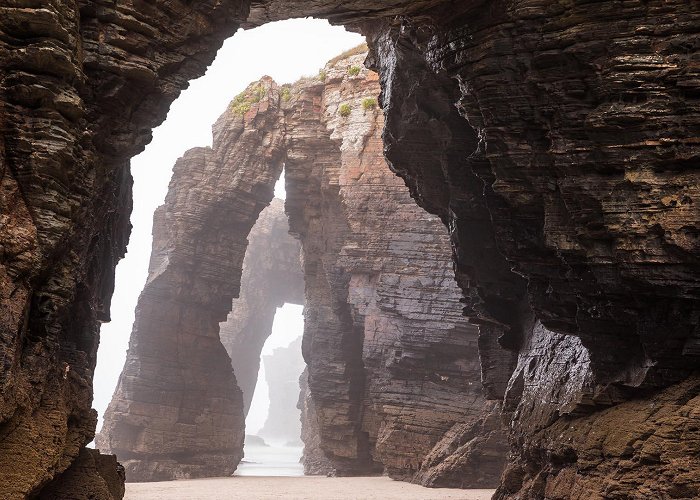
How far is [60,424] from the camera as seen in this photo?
1270cm

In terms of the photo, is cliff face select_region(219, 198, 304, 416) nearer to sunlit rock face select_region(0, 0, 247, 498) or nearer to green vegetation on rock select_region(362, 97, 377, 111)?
green vegetation on rock select_region(362, 97, 377, 111)

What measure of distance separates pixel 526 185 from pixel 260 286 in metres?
50.0

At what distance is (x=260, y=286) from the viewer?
6488cm

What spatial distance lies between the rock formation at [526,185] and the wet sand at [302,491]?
822cm

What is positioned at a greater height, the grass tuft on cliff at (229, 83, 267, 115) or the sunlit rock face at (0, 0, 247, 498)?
the grass tuft on cliff at (229, 83, 267, 115)

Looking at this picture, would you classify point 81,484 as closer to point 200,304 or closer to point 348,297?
point 348,297

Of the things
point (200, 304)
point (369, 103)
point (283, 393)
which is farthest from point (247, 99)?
point (283, 393)

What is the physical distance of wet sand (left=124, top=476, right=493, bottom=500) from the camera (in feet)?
83.4

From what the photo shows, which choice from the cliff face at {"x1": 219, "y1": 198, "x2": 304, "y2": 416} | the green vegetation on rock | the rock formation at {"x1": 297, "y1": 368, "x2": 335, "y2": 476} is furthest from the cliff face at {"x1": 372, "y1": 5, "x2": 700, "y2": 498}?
the cliff face at {"x1": 219, "y1": 198, "x2": 304, "y2": 416}

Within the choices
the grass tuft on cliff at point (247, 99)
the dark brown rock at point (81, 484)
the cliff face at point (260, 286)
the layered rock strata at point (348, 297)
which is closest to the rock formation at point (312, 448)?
the layered rock strata at point (348, 297)

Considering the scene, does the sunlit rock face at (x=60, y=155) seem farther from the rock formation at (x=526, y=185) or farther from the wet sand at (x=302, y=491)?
the wet sand at (x=302, y=491)

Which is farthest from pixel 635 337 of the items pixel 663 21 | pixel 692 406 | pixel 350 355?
pixel 350 355

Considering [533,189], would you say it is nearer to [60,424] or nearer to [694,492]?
[694,492]

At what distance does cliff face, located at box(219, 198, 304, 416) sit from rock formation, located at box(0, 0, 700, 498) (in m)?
44.3
